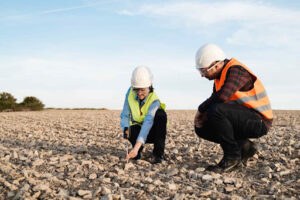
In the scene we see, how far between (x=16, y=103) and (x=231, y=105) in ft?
62.0

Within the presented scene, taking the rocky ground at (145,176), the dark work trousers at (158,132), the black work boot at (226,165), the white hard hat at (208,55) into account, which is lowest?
the rocky ground at (145,176)

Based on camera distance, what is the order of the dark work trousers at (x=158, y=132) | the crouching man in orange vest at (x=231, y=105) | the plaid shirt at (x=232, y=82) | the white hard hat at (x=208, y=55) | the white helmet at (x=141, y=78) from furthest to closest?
the dark work trousers at (x=158, y=132) < the white helmet at (x=141, y=78) < the white hard hat at (x=208, y=55) < the crouching man in orange vest at (x=231, y=105) < the plaid shirt at (x=232, y=82)

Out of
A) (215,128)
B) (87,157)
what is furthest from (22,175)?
(215,128)

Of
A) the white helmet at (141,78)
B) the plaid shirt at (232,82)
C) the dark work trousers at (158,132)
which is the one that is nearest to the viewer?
the plaid shirt at (232,82)

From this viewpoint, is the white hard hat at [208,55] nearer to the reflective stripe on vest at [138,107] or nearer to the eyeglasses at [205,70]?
the eyeglasses at [205,70]

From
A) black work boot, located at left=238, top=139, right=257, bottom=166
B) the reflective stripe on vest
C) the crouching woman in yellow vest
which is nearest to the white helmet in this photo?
the crouching woman in yellow vest

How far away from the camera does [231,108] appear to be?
13.0 feet

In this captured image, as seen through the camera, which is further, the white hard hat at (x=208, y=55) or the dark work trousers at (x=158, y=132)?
the dark work trousers at (x=158, y=132)

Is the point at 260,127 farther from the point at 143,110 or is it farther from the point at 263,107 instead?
the point at 143,110

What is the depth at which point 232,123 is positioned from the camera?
406 cm

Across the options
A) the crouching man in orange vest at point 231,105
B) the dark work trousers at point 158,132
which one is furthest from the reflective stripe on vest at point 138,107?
the crouching man in orange vest at point 231,105

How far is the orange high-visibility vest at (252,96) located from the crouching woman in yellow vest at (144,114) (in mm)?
964

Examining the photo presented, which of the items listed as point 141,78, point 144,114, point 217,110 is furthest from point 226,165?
point 141,78

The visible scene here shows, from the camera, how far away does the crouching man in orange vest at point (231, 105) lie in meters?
3.94
